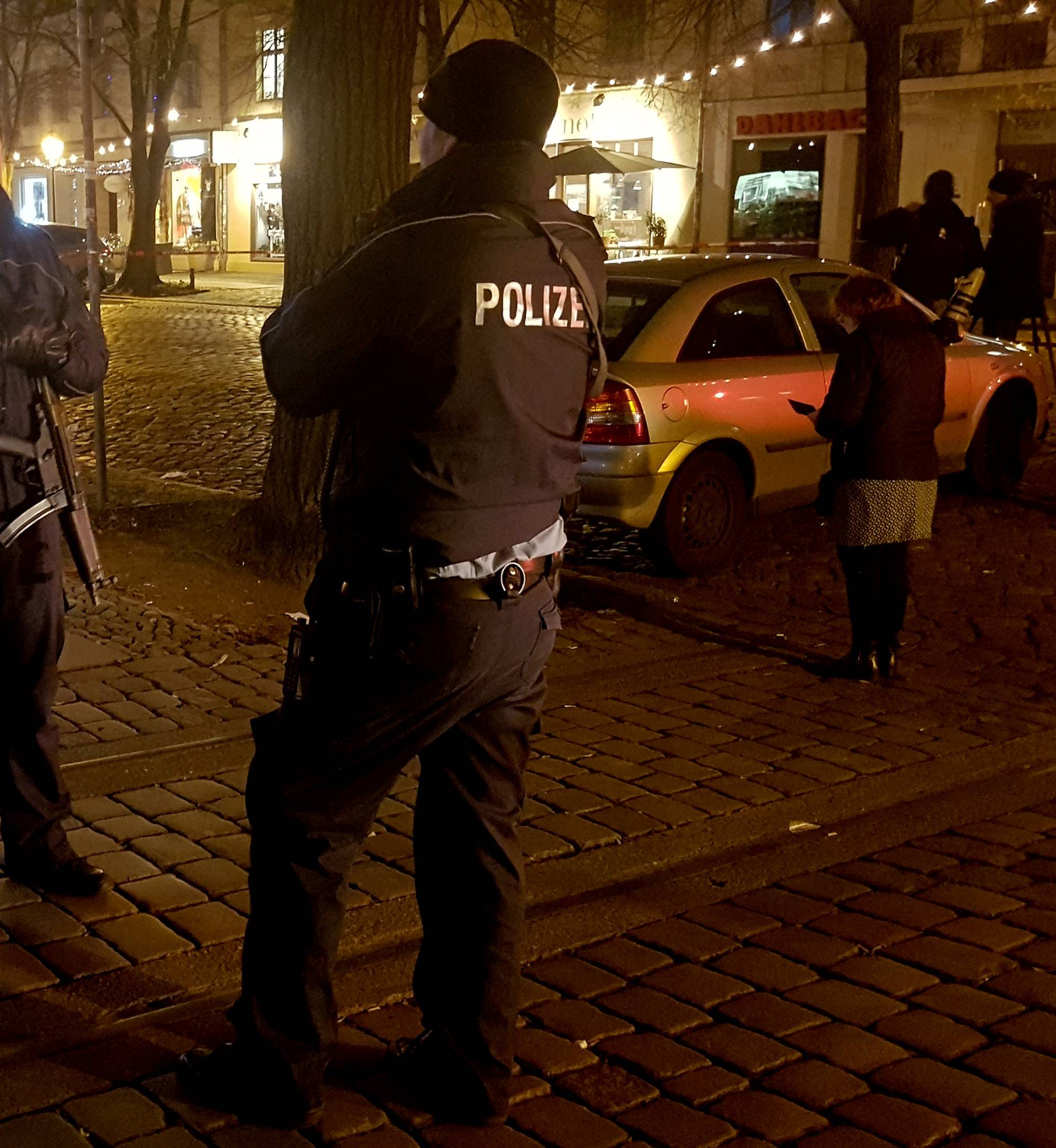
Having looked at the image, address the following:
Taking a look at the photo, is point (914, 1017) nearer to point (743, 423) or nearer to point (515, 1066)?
point (515, 1066)

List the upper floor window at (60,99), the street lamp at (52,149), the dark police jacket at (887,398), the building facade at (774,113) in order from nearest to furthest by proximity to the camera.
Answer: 1. the dark police jacket at (887,398)
2. the building facade at (774,113)
3. the street lamp at (52,149)
4. the upper floor window at (60,99)

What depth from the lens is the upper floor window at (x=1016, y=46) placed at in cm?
2820

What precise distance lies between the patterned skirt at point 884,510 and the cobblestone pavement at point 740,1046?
2.36 meters

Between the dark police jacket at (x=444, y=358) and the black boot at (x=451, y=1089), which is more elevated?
the dark police jacket at (x=444, y=358)

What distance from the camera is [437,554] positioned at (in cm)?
293

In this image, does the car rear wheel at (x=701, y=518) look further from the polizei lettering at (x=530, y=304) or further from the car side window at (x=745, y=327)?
the polizei lettering at (x=530, y=304)

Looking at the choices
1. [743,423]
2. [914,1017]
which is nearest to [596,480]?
[743,423]

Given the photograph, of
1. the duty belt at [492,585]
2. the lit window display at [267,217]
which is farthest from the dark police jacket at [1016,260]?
the lit window display at [267,217]

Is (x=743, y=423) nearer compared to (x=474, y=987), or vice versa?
(x=474, y=987)

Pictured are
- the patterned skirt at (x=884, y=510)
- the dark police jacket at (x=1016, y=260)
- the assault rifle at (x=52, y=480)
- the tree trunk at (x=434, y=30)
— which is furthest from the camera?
the tree trunk at (x=434, y=30)

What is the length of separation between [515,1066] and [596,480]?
4.98m

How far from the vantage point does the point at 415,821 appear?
A: 3225 millimetres

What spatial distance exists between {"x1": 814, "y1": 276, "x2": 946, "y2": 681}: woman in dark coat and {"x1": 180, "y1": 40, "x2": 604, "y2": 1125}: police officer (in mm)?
3726

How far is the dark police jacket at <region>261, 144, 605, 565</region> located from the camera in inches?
111
